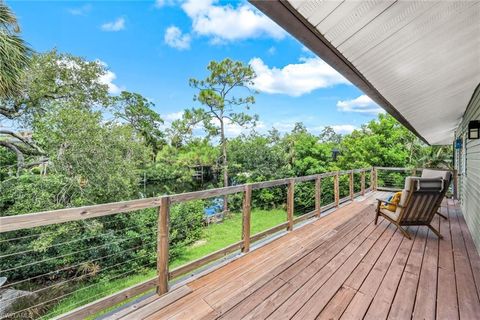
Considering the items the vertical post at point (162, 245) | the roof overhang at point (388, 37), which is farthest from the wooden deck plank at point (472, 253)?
the vertical post at point (162, 245)

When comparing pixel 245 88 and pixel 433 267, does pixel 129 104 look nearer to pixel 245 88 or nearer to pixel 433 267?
pixel 245 88

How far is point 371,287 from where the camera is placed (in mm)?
2512

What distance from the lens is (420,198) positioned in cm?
405

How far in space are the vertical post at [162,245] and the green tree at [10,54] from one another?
594 centimetres

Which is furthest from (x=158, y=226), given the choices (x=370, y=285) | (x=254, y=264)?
(x=370, y=285)

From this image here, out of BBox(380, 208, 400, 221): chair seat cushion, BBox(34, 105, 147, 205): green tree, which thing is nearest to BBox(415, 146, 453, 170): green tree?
BBox(380, 208, 400, 221): chair seat cushion

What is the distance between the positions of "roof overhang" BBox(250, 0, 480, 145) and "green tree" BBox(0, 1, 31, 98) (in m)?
7.12

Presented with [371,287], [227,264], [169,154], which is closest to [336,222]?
[371,287]

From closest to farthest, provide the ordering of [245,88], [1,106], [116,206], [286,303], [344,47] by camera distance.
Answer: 1. [344,47]
2. [116,206]
3. [286,303]
4. [1,106]
5. [245,88]

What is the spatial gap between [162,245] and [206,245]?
26.8 feet

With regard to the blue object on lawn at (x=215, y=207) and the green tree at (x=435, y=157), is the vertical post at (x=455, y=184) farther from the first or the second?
the blue object on lawn at (x=215, y=207)

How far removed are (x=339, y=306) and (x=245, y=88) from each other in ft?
50.9

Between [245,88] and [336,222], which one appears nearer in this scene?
[336,222]

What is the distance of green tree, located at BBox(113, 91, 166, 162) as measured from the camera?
22.2 meters
